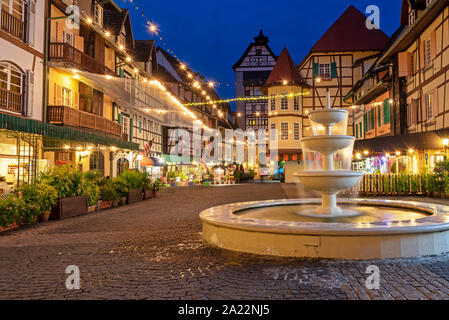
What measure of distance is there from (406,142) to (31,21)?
19.9 meters

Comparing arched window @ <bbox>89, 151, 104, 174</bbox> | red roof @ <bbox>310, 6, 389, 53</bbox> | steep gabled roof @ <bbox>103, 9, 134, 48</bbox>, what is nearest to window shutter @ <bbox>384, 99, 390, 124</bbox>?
red roof @ <bbox>310, 6, 389, 53</bbox>

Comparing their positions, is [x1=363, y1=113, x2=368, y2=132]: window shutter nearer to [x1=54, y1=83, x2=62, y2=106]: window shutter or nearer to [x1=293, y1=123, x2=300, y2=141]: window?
[x1=293, y1=123, x2=300, y2=141]: window

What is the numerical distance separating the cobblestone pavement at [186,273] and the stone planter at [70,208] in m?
3.93

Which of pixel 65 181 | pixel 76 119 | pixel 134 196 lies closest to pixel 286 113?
pixel 134 196

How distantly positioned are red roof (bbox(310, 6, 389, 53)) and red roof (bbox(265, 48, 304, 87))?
2999 mm

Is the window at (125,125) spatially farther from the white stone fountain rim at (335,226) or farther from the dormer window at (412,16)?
the white stone fountain rim at (335,226)

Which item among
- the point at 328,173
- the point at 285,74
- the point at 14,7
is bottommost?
the point at 328,173

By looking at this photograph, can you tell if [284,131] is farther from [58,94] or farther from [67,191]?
[67,191]

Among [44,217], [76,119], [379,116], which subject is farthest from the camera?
[379,116]

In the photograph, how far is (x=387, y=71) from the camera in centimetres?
2709

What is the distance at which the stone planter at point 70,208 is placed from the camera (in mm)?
11805

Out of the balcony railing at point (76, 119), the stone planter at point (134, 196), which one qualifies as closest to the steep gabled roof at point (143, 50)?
the balcony railing at point (76, 119)

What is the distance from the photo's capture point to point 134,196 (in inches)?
727
